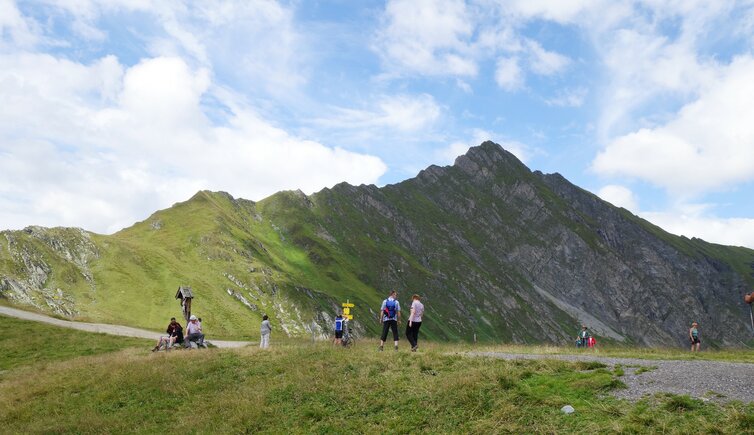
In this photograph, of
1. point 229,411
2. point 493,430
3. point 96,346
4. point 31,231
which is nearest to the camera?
point 493,430

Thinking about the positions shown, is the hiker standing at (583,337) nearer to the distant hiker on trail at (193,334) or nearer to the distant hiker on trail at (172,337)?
the distant hiker on trail at (193,334)

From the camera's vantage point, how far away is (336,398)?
14.0m

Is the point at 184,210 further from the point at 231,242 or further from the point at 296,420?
the point at 296,420

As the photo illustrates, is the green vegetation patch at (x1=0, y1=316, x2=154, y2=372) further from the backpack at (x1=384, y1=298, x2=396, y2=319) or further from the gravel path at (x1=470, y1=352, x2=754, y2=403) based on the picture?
the gravel path at (x1=470, y1=352, x2=754, y2=403)

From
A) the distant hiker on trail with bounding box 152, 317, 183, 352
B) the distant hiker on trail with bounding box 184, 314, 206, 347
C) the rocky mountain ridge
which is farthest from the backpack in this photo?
the rocky mountain ridge

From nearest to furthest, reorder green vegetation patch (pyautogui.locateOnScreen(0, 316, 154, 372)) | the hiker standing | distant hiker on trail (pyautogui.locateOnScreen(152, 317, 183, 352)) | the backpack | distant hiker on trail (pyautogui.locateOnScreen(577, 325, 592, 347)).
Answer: the backpack → distant hiker on trail (pyautogui.locateOnScreen(152, 317, 183, 352)) → green vegetation patch (pyautogui.locateOnScreen(0, 316, 154, 372)) → distant hiker on trail (pyautogui.locateOnScreen(577, 325, 592, 347)) → the hiker standing

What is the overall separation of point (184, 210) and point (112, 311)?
223ft

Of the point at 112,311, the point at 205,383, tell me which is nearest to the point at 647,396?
the point at 205,383

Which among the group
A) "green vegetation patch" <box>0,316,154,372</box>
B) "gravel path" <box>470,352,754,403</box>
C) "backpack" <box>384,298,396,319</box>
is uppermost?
"backpack" <box>384,298,396,319</box>

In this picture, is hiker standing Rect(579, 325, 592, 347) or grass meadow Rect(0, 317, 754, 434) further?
hiker standing Rect(579, 325, 592, 347)

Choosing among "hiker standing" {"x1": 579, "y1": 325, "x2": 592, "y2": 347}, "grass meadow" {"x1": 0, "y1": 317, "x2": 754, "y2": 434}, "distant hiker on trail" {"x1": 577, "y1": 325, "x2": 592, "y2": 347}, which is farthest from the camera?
"hiker standing" {"x1": 579, "y1": 325, "x2": 592, "y2": 347}

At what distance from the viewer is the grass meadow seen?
394 inches

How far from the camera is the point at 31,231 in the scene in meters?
85.1

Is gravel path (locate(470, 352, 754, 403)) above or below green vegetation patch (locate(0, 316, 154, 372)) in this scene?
above
